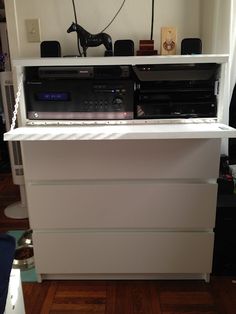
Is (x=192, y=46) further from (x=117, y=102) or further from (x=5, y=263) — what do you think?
(x=5, y=263)

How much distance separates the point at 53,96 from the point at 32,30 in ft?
1.89

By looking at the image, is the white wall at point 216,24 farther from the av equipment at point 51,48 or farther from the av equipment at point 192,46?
the av equipment at point 51,48

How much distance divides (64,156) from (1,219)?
118cm

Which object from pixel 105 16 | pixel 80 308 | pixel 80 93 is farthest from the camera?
pixel 105 16

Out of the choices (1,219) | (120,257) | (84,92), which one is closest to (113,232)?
(120,257)

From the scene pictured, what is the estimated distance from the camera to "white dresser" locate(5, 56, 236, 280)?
117 centimetres

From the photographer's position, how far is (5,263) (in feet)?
1.83

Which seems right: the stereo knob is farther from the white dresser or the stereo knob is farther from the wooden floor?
the wooden floor

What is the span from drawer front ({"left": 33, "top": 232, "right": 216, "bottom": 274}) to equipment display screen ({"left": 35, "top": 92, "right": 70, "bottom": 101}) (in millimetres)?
605

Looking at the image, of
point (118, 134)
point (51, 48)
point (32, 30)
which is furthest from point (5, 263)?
point (32, 30)

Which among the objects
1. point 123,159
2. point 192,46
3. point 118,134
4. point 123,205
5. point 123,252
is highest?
point 192,46

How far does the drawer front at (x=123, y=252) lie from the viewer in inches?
50.5

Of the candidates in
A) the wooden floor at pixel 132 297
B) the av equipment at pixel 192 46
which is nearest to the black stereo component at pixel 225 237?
the wooden floor at pixel 132 297

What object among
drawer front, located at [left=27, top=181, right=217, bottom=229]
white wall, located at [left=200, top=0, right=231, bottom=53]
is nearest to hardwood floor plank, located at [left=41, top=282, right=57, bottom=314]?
drawer front, located at [left=27, top=181, right=217, bottom=229]
